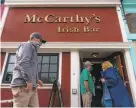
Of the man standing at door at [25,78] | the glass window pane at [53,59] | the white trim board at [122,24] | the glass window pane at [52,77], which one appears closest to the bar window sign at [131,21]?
the white trim board at [122,24]

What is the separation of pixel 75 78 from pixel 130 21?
11.3 feet

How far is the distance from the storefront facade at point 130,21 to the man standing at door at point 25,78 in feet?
14.8

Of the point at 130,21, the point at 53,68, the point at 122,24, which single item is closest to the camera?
the point at 53,68

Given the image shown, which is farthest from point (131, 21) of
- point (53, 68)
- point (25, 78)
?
point (25, 78)

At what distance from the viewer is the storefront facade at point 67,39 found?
277 inches

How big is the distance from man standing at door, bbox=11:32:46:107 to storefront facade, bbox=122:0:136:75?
4520 mm

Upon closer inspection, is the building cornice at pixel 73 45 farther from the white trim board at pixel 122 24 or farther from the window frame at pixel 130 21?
the window frame at pixel 130 21

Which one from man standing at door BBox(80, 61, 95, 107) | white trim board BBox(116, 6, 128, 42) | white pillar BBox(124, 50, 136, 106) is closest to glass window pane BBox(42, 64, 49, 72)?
man standing at door BBox(80, 61, 95, 107)

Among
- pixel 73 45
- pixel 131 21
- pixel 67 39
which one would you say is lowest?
pixel 73 45

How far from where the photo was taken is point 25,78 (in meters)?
3.70

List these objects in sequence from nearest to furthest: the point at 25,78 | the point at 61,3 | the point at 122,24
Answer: the point at 25,78 → the point at 122,24 → the point at 61,3

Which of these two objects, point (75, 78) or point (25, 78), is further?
point (75, 78)

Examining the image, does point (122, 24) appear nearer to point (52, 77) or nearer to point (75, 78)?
point (75, 78)

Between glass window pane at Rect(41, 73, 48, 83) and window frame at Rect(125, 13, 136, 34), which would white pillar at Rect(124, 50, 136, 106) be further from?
glass window pane at Rect(41, 73, 48, 83)
